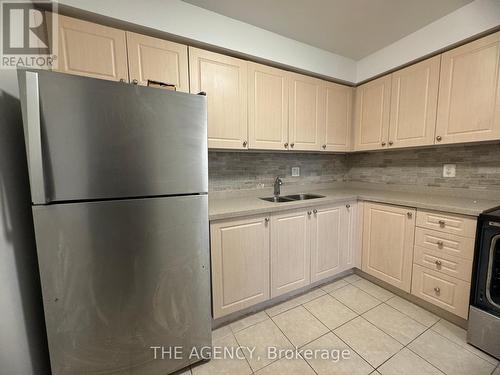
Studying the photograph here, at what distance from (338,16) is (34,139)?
2.06 meters

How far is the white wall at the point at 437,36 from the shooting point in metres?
1.44

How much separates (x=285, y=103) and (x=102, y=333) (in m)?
2.06

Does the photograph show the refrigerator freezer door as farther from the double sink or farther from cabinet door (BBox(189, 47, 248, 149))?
the double sink

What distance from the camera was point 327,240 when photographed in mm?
1988

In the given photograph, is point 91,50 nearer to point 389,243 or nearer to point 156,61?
point 156,61

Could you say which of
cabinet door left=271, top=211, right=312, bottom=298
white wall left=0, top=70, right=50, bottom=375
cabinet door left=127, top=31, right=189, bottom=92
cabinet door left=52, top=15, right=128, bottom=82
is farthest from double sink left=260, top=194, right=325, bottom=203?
white wall left=0, top=70, right=50, bottom=375

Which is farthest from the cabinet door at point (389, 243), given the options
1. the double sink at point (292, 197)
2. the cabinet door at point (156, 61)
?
the cabinet door at point (156, 61)

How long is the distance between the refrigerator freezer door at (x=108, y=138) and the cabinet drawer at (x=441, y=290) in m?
1.90

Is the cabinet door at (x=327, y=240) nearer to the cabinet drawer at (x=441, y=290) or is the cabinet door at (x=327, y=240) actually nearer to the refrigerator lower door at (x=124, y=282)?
the cabinet drawer at (x=441, y=290)

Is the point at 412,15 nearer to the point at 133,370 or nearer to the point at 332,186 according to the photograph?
the point at 332,186

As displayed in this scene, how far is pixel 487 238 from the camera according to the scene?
131 centimetres

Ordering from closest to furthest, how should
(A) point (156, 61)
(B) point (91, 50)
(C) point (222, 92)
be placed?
(B) point (91, 50) → (A) point (156, 61) → (C) point (222, 92)

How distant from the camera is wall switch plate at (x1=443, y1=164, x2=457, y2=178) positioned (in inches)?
75.9

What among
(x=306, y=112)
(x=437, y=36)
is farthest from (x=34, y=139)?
(x=437, y=36)
